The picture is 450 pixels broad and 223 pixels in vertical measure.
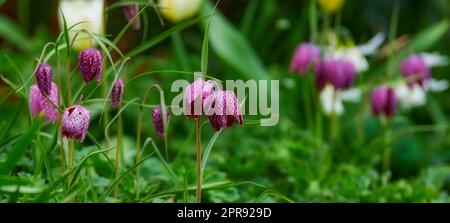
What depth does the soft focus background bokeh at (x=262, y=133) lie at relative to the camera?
1.46 m

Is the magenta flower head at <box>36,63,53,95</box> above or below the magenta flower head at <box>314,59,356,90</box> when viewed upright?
below

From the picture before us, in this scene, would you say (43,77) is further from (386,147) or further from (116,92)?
(386,147)

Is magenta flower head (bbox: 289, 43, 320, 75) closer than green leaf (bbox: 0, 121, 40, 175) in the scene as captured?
No

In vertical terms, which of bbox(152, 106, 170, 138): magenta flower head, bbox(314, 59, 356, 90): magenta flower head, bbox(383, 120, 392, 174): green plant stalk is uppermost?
bbox(314, 59, 356, 90): magenta flower head

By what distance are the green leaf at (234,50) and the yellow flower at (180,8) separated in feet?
0.23

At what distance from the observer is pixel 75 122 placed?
1.16 metres

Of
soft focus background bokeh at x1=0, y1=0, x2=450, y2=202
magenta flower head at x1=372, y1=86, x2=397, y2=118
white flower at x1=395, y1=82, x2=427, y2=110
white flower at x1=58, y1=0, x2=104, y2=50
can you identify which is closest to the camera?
soft focus background bokeh at x1=0, y1=0, x2=450, y2=202

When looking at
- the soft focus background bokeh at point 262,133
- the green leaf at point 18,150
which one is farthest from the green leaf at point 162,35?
the green leaf at point 18,150

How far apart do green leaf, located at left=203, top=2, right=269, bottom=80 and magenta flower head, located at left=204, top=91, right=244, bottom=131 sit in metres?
1.45

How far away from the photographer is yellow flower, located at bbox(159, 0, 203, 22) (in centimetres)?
265

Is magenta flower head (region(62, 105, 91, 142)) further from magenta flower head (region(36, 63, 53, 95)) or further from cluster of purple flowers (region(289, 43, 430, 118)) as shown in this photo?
cluster of purple flowers (region(289, 43, 430, 118))

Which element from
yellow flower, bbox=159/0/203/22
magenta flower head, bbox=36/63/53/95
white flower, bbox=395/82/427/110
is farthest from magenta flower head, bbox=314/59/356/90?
magenta flower head, bbox=36/63/53/95

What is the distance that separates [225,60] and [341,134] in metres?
0.42
